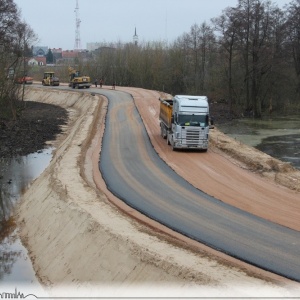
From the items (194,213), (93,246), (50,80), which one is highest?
(50,80)

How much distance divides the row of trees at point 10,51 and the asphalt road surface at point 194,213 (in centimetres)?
2230

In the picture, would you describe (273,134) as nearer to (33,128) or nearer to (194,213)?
(33,128)

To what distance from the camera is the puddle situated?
1786cm

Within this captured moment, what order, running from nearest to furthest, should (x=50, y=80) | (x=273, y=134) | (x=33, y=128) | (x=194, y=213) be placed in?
1. (x=194, y=213)
2. (x=33, y=128)
3. (x=273, y=134)
4. (x=50, y=80)

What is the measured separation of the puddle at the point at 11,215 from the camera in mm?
17859

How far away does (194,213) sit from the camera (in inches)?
808

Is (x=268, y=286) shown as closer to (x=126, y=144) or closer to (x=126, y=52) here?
(x=126, y=144)

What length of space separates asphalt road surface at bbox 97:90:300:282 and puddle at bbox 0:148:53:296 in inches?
198

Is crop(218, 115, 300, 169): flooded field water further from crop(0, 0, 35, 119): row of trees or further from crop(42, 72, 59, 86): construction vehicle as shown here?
crop(42, 72, 59, 86): construction vehicle

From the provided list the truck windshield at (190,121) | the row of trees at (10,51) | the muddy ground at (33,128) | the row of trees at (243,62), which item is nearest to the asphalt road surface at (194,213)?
the truck windshield at (190,121)

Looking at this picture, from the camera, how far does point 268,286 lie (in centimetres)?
1312

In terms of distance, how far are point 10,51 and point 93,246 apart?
134 feet

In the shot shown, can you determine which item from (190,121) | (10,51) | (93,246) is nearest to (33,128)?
(10,51)

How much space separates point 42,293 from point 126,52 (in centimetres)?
9963
